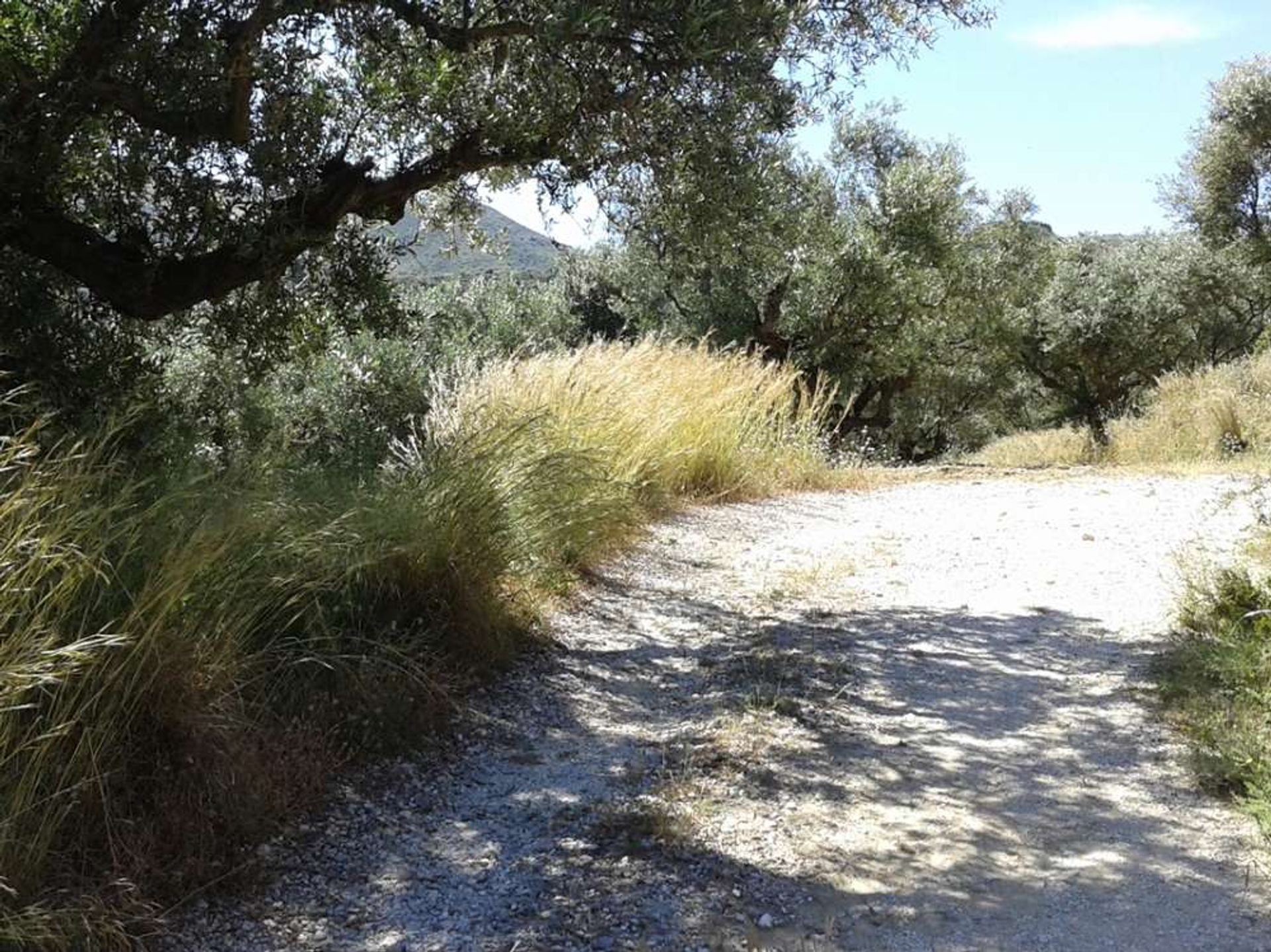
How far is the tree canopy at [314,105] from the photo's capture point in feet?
15.7

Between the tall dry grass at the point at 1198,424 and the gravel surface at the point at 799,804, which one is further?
the tall dry grass at the point at 1198,424

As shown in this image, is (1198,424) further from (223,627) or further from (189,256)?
(223,627)

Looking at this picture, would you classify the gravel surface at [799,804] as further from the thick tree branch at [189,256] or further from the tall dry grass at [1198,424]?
the tall dry grass at [1198,424]

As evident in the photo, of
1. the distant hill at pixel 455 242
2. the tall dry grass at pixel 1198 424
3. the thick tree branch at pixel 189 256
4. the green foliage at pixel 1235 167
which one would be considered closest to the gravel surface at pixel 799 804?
the thick tree branch at pixel 189 256

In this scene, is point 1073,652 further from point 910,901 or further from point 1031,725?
point 910,901

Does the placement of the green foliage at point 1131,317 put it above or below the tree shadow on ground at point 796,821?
above

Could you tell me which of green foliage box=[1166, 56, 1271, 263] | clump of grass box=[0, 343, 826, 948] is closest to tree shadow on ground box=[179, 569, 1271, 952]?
clump of grass box=[0, 343, 826, 948]

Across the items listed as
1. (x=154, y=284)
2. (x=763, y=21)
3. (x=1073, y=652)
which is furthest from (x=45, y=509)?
(x=1073, y=652)

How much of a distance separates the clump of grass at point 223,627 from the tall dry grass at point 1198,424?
31.5ft

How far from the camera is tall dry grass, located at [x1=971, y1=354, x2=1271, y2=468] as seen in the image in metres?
13.7

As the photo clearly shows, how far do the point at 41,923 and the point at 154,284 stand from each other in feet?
11.4

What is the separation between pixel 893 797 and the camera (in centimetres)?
421

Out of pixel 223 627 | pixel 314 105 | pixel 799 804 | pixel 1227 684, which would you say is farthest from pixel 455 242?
pixel 1227 684

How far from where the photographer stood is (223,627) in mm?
3738
